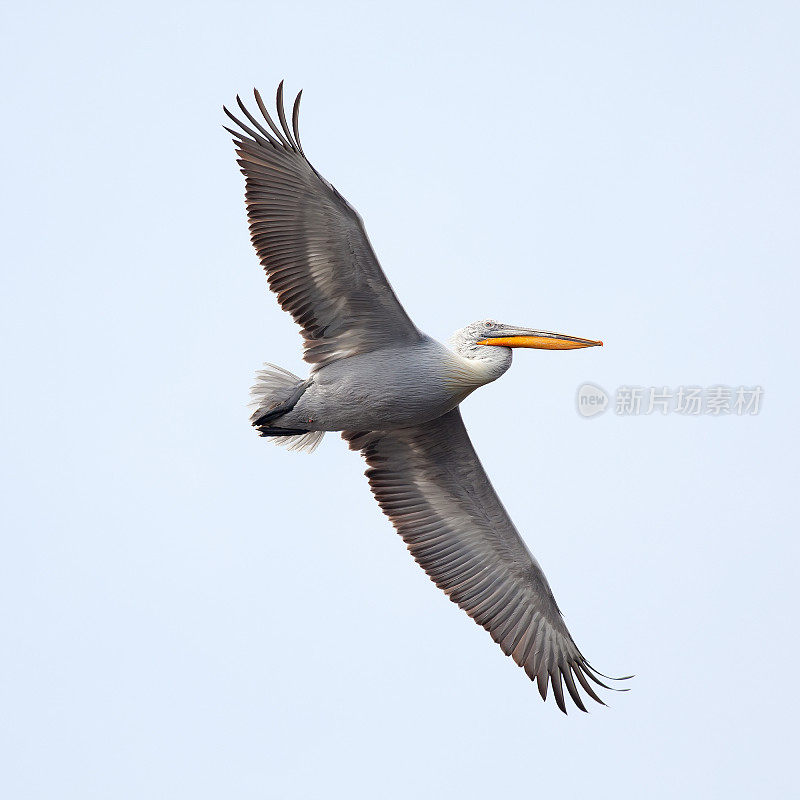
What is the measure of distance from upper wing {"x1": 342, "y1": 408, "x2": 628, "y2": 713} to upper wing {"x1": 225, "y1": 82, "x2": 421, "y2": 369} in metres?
1.02

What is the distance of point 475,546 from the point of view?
11320mm

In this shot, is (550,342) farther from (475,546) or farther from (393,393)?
(475,546)

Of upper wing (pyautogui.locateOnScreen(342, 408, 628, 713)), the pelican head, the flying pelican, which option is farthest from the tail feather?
the pelican head

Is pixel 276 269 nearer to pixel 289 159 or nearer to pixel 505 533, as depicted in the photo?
pixel 289 159

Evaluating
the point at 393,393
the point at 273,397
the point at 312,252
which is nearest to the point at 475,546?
the point at 393,393

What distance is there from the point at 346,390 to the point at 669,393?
10.0ft

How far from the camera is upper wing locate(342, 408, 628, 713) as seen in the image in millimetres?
11203

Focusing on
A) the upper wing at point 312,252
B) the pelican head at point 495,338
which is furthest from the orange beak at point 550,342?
the upper wing at point 312,252

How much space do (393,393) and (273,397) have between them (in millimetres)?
808

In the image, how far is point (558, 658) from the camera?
11227mm

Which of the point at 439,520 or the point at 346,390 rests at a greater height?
the point at 346,390

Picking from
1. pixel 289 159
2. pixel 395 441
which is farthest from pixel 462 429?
pixel 289 159

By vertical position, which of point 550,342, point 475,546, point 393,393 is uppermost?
point 550,342

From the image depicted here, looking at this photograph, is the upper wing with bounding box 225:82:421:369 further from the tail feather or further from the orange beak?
the orange beak
